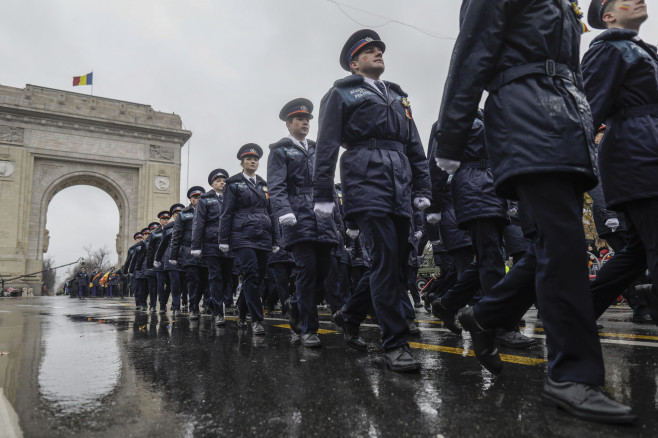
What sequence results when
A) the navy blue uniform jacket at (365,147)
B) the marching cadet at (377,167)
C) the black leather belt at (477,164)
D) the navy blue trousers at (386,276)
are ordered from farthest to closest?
the black leather belt at (477,164) → the navy blue uniform jacket at (365,147) → the marching cadet at (377,167) → the navy blue trousers at (386,276)

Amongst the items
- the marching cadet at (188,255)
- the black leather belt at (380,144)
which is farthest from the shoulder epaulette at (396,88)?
the marching cadet at (188,255)

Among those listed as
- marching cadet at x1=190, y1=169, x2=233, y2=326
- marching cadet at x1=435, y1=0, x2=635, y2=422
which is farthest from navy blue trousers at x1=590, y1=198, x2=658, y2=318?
marching cadet at x1=190, y1=169, x2=233, y2=326

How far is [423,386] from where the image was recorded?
7.51 ft

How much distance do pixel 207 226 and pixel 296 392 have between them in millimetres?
5409

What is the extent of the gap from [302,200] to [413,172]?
1.31m

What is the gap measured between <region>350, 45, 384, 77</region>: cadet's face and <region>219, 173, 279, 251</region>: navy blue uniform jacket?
272 cm

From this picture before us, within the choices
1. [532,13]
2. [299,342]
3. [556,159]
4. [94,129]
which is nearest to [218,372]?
[299,342]

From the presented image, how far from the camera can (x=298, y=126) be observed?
492 cm

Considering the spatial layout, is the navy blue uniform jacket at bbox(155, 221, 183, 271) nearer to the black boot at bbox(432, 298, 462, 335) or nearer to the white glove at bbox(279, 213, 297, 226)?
the white glove at bbox(279, 213, 297, 226)

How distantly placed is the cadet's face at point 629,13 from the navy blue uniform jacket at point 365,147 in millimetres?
1378

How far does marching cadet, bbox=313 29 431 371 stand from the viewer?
3035mm

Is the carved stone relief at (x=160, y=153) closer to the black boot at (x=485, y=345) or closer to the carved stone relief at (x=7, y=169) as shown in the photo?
the carved stone relief at (x=7, y=169)

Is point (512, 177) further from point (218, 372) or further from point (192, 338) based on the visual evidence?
point (192, 338)

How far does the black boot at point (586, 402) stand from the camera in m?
1.65
